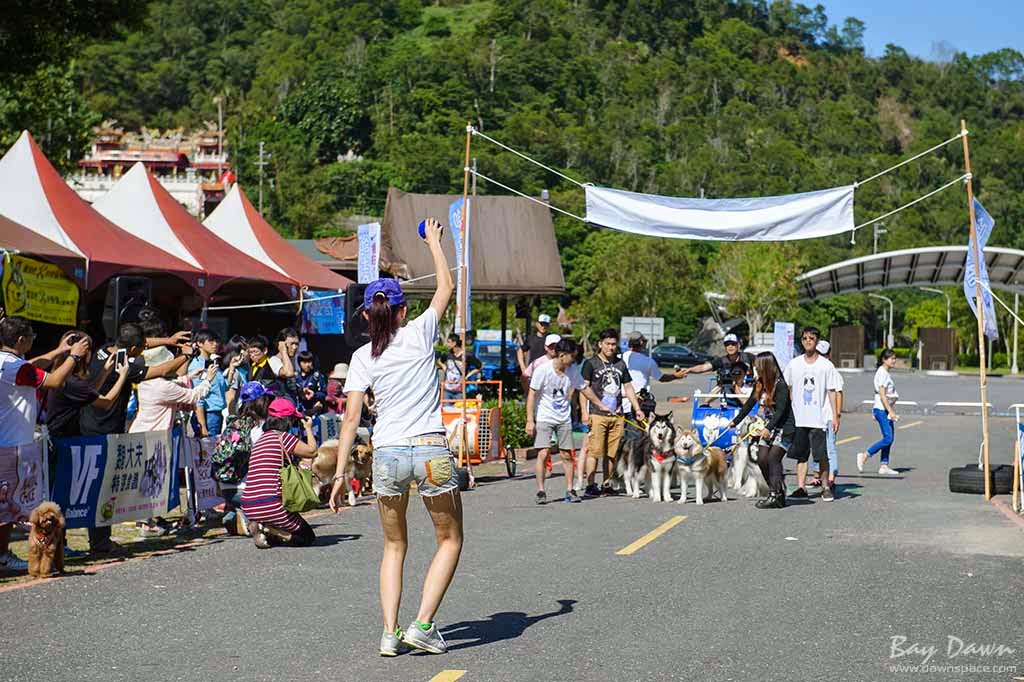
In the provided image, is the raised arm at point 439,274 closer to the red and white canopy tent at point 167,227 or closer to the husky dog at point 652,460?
the husky dog at point 652,460

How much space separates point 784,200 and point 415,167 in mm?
140808

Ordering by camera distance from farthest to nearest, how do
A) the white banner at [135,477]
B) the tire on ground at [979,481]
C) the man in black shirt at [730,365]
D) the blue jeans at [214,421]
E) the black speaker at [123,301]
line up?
the man in black shirt at [730,365] < the tire on ground at [979,481] < the blue jeans at [214,421] < the black speaker at [123,301] < the white banner at [135,477]

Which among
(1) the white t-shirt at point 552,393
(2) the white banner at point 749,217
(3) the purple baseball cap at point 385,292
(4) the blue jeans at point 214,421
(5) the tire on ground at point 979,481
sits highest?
(2) the white banner at point 749,217

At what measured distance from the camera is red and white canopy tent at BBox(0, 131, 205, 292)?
18.9 m

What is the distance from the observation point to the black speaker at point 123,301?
13500 millimetres

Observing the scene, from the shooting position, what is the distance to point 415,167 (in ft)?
509

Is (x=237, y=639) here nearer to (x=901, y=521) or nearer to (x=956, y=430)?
(x=901, y=521)

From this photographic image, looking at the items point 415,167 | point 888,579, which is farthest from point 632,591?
point 415,167

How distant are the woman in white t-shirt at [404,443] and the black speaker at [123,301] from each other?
671cm

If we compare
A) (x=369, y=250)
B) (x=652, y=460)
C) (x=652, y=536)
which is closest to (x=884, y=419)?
(x=652, y=460)

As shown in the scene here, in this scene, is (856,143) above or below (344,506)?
above

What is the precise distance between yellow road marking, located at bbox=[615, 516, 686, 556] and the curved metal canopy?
126 ft

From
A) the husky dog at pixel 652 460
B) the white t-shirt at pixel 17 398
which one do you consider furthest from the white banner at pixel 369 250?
the white t-shirt at pixel 17 398

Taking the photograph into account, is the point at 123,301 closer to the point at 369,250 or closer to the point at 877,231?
the point at 369,250
